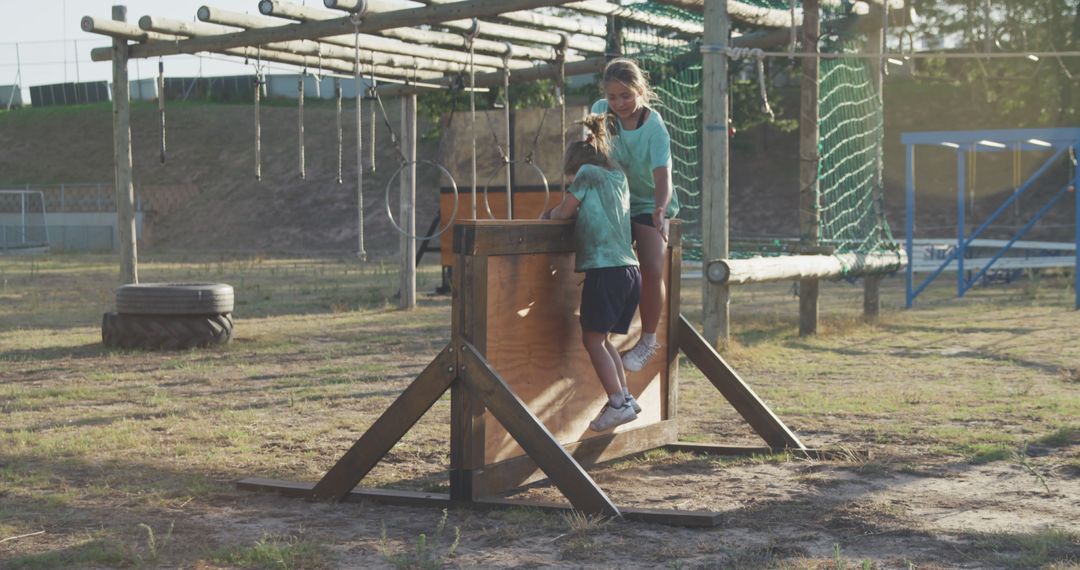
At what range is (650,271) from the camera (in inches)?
240

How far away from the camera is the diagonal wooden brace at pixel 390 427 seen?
16.9 ft

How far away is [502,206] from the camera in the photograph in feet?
56.5

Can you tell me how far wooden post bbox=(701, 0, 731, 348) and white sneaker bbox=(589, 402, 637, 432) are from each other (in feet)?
15.8

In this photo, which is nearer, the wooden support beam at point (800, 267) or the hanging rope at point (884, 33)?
the wooden support beam at point (800, 267)

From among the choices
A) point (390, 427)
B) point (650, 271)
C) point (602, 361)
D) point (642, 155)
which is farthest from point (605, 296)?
point (390, 427)

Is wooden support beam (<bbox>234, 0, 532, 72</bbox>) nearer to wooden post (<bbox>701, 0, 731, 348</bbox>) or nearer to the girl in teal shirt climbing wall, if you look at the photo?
wooden post (<bbox>701, 0, 731, 348</bbox>)

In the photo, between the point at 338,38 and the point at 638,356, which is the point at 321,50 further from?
the point at 638,356

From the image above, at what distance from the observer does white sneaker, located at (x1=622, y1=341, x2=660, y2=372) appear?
618 cm

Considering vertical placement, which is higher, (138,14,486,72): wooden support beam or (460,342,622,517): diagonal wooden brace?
(138,14,486,72): wooden support beam

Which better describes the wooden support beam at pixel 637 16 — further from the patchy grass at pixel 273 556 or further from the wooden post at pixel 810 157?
the patchy grass at pixel 273 556

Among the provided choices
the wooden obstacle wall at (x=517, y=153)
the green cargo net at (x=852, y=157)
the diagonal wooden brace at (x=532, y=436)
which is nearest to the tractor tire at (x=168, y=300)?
the wooden obstacle wall at (x=517, y=153)

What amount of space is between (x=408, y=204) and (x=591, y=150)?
32.9 feet

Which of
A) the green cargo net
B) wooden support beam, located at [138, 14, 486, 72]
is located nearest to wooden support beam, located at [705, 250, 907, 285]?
the green cargo net

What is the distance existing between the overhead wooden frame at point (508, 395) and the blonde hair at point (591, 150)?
A: 306mm
